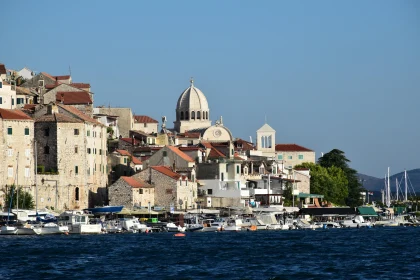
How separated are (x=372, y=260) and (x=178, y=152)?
217 feet

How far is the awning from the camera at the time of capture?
163 metres

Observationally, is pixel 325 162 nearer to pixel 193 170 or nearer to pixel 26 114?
pixel 193 170

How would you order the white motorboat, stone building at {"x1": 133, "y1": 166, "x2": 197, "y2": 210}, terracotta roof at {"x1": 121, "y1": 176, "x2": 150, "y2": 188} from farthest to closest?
stone building at {"x1": 133, "y1": 166, "x2": 197, "y2": 210} → terracotta roof at {"x1": 121, "y1": 176, "x2": 150, "y2": 188} → the white motorboat

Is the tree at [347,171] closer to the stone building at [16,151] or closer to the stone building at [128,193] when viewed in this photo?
the stone building at [128,193]

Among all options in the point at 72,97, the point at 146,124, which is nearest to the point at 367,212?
the point at 146,124

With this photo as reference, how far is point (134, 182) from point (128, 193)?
1.75 m

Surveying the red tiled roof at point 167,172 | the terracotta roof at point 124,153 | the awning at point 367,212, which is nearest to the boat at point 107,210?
the red tiled roof at point 167,172

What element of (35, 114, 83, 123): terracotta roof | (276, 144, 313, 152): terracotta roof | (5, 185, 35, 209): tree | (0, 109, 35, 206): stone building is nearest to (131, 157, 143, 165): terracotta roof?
(35, 114, 83, 123): terracotta roof

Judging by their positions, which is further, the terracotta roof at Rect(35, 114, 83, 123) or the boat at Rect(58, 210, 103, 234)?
the terracotta roof at Rect(35, 114, 83, 123)

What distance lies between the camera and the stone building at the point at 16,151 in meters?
126

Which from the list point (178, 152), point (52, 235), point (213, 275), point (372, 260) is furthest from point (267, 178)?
point (213, 275)

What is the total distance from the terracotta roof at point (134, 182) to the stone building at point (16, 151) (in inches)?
411

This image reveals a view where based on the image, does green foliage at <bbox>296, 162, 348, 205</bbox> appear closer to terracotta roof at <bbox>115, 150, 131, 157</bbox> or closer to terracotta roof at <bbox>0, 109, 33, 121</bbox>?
terracotta roof at <bbox>115, 150, 131, 157</bbox>

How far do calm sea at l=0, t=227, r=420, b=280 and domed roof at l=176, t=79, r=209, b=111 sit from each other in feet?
247
